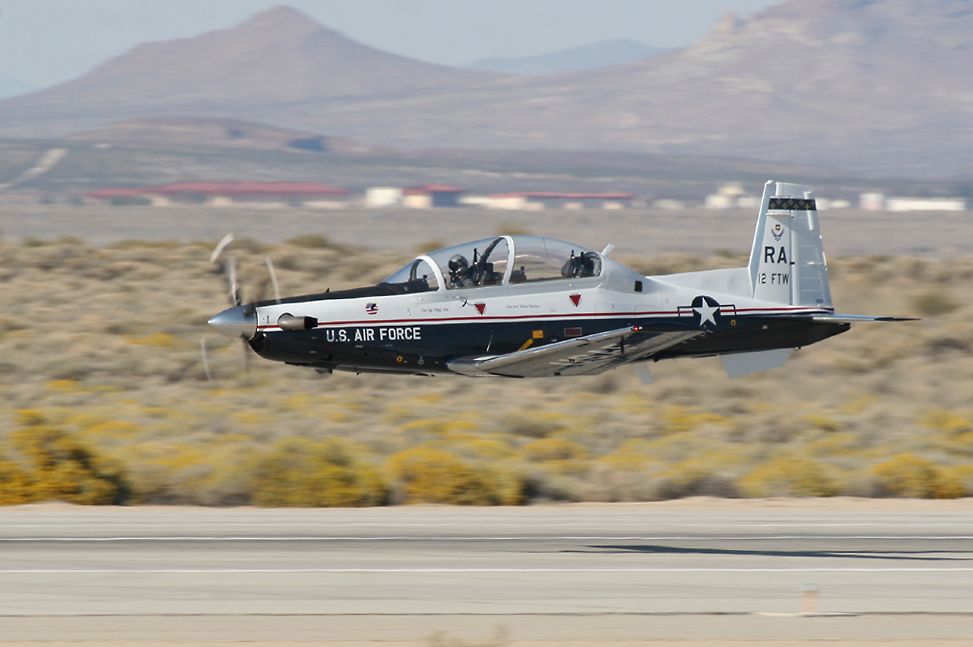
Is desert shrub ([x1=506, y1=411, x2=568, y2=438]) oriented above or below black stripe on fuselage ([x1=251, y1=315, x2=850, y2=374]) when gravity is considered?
below

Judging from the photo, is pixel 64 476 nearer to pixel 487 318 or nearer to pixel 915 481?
pixel 487 318

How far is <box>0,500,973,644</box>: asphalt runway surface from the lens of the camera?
15.0 metres

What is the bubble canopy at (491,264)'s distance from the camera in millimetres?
16938

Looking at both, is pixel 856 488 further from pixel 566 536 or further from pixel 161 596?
pixel 161 596

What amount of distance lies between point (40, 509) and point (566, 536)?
8949 mm

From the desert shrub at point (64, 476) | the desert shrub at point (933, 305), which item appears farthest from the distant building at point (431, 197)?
the desert shrub at point (64, 476)

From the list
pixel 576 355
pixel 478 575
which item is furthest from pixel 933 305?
pixel 478 575

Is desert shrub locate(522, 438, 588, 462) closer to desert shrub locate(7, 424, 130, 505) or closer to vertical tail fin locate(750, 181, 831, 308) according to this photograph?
desert shrub locate(7, 424, 130, 505)

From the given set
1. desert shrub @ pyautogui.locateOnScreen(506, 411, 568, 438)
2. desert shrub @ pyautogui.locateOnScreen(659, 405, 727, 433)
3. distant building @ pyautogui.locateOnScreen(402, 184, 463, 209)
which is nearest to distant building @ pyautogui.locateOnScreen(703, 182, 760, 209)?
distant building @ pyautogui.locateOnScreen(402, 184, 463, 209)

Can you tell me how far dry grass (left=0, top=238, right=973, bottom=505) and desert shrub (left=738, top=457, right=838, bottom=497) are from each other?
4 centimetres

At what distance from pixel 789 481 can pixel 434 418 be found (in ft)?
31.0

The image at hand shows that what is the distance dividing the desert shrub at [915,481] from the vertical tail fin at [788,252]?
7.94m

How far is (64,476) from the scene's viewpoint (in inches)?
950

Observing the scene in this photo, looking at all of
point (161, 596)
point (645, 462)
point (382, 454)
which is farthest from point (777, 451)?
point (161, 596)
